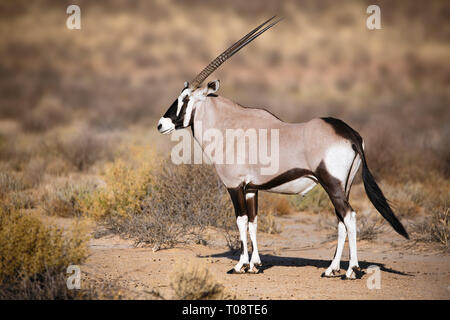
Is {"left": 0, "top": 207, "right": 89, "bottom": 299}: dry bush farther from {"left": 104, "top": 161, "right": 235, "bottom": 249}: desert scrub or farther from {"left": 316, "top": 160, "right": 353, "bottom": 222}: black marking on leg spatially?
{"left": 316, "top": 160, "right": 353, "bottom": 222}: black marking on leg

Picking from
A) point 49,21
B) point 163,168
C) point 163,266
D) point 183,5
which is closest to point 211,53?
point 183,5

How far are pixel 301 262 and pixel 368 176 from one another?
206 centimetres

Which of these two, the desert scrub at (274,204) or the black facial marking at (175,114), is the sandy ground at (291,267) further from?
the black facial marking at (175,114)

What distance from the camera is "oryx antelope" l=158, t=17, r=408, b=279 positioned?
282 inches

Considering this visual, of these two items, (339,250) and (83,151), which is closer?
(339,250)

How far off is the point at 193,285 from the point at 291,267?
2.50m

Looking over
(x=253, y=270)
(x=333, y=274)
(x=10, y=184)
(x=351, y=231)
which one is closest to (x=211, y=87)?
(x=253, y=270)

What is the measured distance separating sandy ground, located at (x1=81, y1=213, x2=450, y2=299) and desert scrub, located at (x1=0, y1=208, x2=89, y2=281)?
609 mm

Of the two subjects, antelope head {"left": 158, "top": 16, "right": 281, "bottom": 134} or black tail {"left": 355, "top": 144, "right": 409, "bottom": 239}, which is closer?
black tail {"left": 355, "top": 144, "right": 409, "bottom": 239}

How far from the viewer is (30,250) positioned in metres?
6.89

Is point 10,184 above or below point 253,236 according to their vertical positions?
above

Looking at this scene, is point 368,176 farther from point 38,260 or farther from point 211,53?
point 211,53

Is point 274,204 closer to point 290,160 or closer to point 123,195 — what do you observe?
point 123,195

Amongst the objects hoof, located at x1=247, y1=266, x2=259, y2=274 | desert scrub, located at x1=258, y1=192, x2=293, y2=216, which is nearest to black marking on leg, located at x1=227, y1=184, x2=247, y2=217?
hoof, located at x1=247, y1=266, x2=259, y2=274
